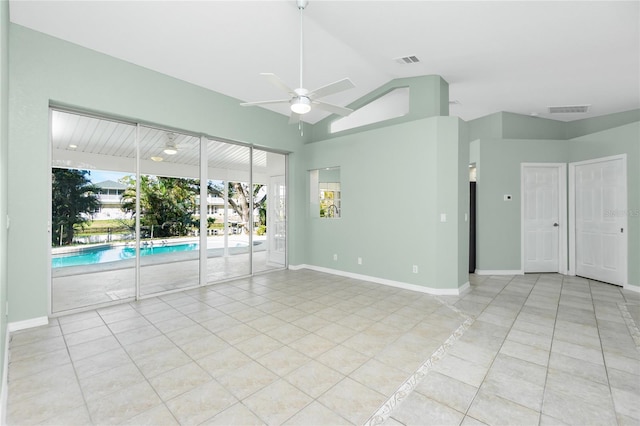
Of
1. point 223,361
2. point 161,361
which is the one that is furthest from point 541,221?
point 161,361

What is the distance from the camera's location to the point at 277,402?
2016 millimetres

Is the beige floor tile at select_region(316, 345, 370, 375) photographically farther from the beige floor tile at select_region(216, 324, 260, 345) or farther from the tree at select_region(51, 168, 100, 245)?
the tree at select_region(51, 168, 100, 245)

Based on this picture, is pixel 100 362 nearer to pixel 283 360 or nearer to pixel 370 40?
pixel 283 360

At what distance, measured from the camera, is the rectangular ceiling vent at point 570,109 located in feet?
18.6

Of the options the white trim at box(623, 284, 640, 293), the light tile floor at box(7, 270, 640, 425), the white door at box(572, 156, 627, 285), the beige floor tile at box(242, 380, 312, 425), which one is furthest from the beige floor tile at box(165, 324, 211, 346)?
the white door at box(572, 156, 627, 285)

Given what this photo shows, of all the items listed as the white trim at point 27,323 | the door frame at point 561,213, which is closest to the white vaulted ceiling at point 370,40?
the door frame at point 561,213

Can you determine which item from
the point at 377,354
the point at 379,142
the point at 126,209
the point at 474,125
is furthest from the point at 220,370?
the point at 474,125

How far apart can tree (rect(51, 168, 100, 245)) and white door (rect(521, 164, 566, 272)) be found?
25.6ft

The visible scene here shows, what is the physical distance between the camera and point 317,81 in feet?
16.4

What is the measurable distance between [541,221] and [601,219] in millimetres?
897

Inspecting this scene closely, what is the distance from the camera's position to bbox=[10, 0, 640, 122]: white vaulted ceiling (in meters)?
3.18

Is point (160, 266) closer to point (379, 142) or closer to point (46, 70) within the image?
point (46, 70)

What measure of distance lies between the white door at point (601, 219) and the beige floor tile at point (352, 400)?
18.3ft

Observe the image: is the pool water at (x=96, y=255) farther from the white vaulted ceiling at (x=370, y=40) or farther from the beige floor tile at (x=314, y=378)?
the beige floor tile at (x=314, y=378)
